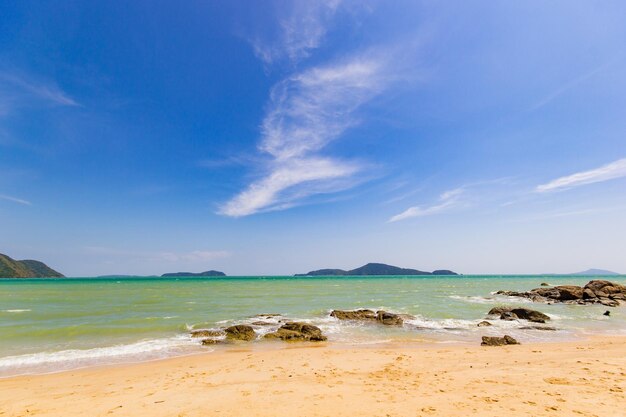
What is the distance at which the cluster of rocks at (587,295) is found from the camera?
40.5m

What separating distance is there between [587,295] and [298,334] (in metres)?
44.0

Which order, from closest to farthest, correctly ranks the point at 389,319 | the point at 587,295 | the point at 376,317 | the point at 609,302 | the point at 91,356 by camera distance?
the point at 91,356 < the point at 389,319 < the point at 376,317 < the point at 609,302 < the point at 587,295

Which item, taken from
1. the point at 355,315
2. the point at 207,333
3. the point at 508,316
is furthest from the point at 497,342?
the point at 207,333

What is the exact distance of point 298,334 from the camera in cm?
1844

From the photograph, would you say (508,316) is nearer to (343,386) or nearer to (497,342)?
(497,342)

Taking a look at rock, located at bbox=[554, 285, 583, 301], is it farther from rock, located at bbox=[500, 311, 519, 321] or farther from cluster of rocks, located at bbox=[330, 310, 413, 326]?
cluster of rocks, located at bbox=[330, 310, 413, 326]

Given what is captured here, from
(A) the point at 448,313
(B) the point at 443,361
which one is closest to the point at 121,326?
(B) the point at 443,361

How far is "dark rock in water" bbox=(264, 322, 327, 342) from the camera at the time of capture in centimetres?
1806

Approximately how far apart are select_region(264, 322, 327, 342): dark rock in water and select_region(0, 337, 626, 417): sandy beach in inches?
153

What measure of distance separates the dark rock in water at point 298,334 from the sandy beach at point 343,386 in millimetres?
3892

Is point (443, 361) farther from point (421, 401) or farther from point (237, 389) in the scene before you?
point (237, 389)

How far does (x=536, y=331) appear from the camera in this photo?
20.8m

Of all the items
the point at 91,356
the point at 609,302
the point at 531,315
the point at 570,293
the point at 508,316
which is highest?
the point at 570,293

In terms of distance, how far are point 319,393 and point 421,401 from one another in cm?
259
